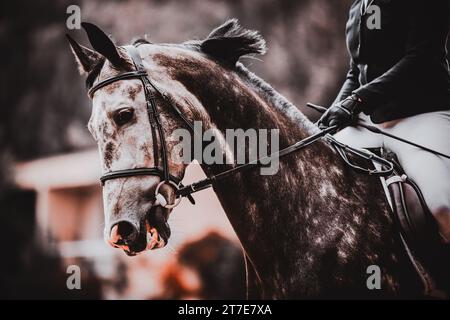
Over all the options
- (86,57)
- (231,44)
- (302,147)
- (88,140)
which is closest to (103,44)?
(86,57)

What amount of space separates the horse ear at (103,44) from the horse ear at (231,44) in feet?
1.68

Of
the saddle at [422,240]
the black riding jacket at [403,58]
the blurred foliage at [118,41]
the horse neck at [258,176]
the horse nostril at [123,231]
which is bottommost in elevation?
the saddle at [422,240]

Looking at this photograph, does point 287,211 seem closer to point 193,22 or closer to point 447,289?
point 447,289

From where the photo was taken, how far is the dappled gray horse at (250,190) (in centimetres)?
231

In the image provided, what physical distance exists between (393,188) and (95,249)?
383 inches

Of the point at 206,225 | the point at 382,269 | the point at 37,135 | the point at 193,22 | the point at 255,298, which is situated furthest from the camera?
the point at 37,135

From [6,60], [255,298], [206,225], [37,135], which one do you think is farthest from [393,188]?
[6,60]

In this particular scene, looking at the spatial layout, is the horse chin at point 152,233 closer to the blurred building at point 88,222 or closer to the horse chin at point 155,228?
the horse chin at point 155,228

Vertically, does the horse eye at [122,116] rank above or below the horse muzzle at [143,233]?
above

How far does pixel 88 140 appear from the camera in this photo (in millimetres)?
11523

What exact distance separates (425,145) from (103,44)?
5.87 ft

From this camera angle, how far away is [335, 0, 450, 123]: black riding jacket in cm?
268

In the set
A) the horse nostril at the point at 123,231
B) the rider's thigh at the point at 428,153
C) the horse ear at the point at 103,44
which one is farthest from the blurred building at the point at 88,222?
the horse nostril at the point at 123,231
